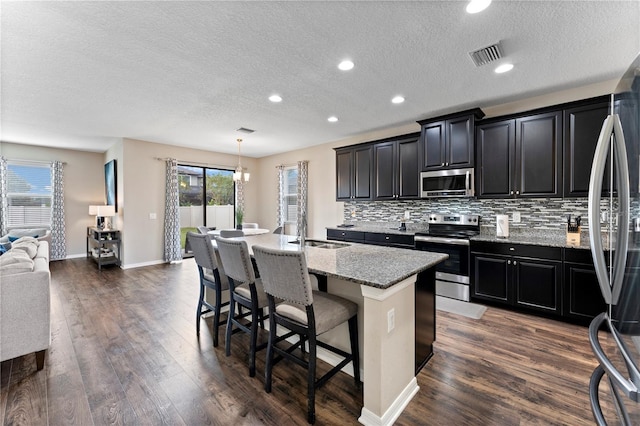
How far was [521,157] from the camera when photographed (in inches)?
134

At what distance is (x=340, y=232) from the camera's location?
5.13 metres

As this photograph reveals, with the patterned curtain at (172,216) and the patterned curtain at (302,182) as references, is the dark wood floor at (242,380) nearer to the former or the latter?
the patterned curtain at (172,216)

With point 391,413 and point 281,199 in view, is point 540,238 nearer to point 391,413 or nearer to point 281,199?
point 391,413

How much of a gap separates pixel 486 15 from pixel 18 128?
277 inches

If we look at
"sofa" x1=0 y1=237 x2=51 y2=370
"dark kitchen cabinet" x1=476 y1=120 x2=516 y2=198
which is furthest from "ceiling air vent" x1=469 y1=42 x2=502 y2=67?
"sofa" x1=0 y1=237 x2=51 y2=370

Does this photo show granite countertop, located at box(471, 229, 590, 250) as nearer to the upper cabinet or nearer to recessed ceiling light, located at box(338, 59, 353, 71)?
the upper cabinet

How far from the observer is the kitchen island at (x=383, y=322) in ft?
5.22

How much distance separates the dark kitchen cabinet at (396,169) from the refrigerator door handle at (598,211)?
320 centimetres

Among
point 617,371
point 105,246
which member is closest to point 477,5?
point 617,371

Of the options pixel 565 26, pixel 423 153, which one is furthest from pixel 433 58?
pixel 423 153

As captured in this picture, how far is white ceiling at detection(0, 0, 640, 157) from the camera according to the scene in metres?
1.97

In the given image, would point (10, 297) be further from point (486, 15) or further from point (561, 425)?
point (486, 15)

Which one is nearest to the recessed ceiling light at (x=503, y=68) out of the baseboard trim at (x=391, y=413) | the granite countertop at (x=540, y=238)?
the granite countertop at (x=540, y=238)

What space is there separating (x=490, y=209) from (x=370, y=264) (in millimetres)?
2901
